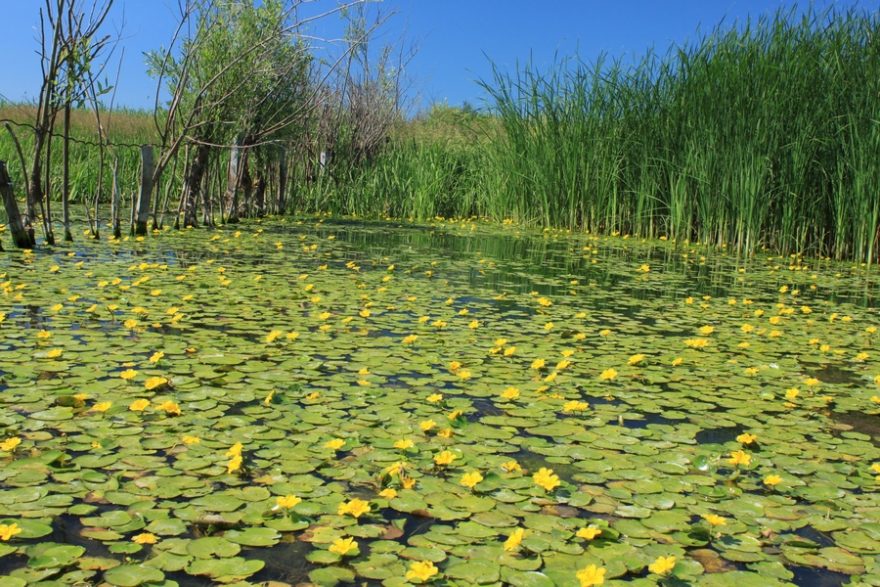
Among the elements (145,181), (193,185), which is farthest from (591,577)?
(193,185)

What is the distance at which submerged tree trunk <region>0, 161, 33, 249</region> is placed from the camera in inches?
207

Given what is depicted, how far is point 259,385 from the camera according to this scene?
263cm

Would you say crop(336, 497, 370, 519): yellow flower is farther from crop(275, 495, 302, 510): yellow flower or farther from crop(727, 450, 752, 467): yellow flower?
crop(727, 450, 752, 467): yellow flower

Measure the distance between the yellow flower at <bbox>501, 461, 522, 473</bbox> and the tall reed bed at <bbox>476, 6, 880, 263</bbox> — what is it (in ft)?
20.5

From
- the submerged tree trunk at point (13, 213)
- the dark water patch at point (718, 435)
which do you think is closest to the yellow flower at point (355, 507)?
the dark water patch at point (718, 435)

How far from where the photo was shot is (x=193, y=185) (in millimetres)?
8266

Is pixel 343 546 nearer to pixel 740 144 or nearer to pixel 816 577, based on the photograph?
pixel 816 577

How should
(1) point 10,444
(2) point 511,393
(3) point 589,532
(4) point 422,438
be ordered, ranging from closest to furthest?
1. (3) point 589,532
2. (1) point 10,444
3. (4) point 422,438
4. (2) point 511,393

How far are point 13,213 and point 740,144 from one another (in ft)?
20.7

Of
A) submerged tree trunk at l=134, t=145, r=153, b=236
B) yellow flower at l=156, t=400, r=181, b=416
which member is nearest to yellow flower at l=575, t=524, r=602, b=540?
yellow flower at l=156, t=400, r=181, b=416

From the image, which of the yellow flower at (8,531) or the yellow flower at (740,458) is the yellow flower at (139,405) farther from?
the yellow flower at (740,458)

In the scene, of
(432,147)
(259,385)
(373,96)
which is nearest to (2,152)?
(373,96)

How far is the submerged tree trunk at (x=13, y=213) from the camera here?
5.26 meters

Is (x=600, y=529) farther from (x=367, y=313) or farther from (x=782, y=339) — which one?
(x=782, y=339)
